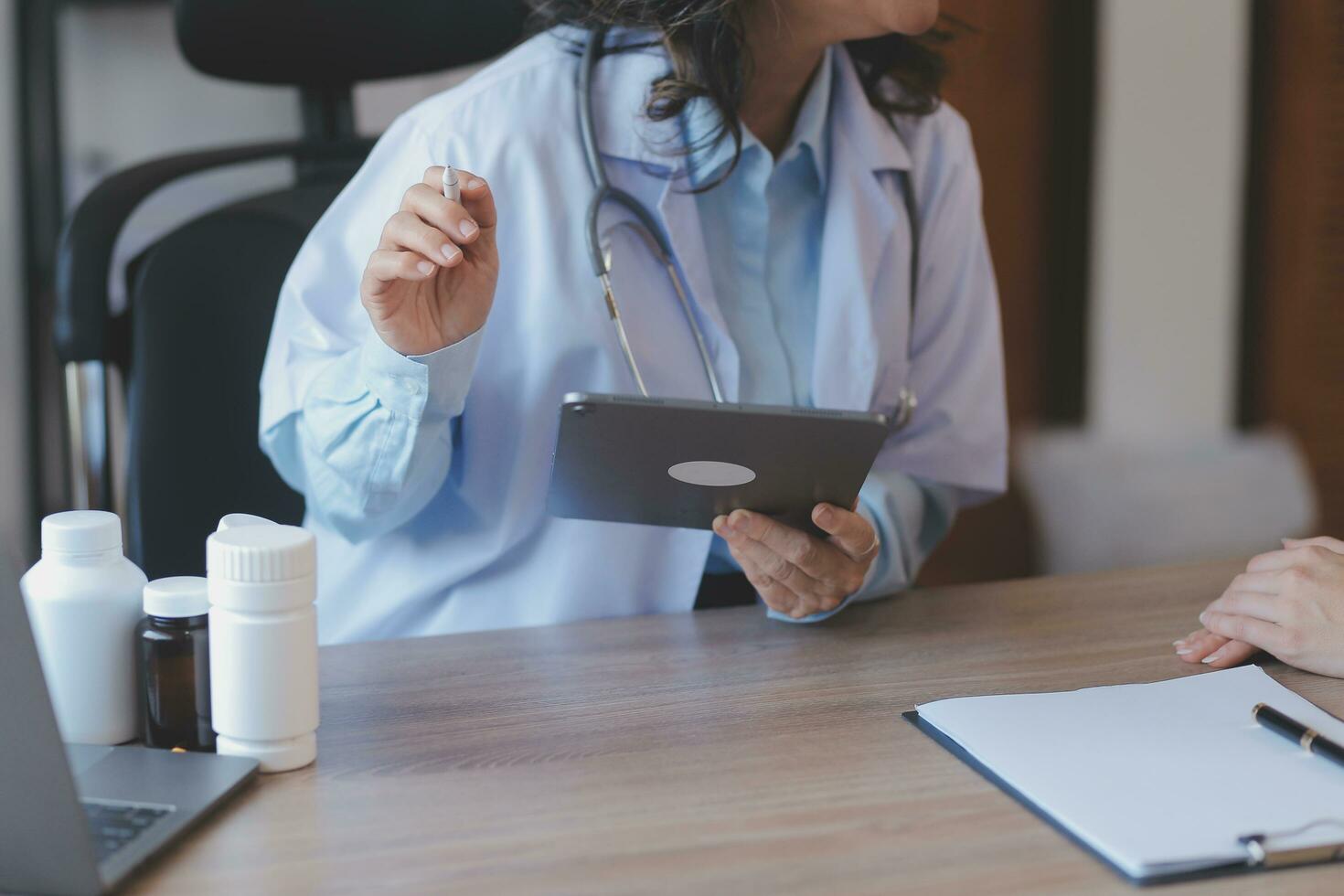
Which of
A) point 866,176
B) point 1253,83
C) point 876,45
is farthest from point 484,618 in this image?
point 1253,83

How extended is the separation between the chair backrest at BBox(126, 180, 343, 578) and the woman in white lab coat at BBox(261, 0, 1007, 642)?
8 cm

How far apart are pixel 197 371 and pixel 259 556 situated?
568 millimetres

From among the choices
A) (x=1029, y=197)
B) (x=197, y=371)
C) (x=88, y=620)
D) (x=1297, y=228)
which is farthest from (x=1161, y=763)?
(x=1297, y=228)

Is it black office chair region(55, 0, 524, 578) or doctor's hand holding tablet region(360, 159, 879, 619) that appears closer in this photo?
doctor's hand holding tablet region(360, 159, 879, 619)

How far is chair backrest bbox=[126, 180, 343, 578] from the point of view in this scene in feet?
3.84

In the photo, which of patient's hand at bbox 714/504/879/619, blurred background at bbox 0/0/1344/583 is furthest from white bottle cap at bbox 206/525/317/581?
blurred background at bbox 0/0/1344/583

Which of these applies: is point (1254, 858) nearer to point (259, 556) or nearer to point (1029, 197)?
point (259, 556)

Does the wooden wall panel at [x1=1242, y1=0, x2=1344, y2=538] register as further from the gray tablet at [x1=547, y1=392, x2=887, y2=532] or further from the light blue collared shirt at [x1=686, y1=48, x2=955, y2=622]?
the gray tablet at [x1=547, y1=392, x2=887, y2=532]

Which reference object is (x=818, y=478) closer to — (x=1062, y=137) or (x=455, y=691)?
(x=455, y=691)

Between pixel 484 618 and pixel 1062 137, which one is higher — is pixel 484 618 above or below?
below

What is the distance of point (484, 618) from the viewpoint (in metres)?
1.17

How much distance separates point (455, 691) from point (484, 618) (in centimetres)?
30

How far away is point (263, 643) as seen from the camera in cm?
70

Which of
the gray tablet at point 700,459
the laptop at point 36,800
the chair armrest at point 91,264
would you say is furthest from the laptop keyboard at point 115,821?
the chair armrest at point 91,264
